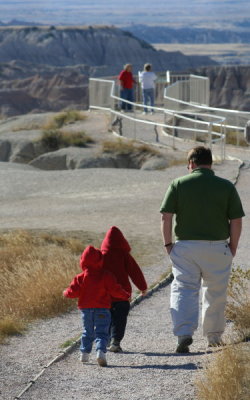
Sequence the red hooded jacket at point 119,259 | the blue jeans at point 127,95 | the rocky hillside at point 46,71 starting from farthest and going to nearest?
the rocky hillside at point 46,71 < the blue jeans at point 127,95 < the red hooded jacket at point 119,259

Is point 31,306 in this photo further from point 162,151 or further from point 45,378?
point 162,151

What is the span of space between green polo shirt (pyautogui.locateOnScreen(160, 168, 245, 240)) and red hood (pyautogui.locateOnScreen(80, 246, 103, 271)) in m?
0.57

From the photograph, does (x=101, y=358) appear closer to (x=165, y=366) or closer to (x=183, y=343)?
(x=165, y=366)

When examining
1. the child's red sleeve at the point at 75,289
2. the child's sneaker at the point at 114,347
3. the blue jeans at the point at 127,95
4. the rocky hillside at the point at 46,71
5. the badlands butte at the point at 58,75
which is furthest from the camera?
the badlands butte at the point at 58,75

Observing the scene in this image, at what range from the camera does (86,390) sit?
721 centimetres

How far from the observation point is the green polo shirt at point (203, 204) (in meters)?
7.67

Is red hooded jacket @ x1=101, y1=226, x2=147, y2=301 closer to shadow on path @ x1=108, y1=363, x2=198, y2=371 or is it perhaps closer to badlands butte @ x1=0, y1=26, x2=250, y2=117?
shadow on path @ x1=108, y1=363, x2=198, y2=371

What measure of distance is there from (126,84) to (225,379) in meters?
24.8

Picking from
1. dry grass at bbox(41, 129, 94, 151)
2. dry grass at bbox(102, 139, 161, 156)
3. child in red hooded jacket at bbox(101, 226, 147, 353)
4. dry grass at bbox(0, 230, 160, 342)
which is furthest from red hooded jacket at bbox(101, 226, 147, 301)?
dry grass at bbox(41, 129, 94, 151)

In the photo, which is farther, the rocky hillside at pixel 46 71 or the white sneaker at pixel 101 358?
the rocky hillside at pixel 46 71

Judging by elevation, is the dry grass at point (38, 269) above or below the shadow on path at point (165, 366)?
below

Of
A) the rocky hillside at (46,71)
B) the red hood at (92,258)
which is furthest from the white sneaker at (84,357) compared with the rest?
the rocky hillside at (46,71)

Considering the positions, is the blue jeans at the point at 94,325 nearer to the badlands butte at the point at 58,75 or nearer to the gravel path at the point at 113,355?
the gravel path at the point at 113,355

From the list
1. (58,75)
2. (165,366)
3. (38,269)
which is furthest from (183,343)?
(58,75)
